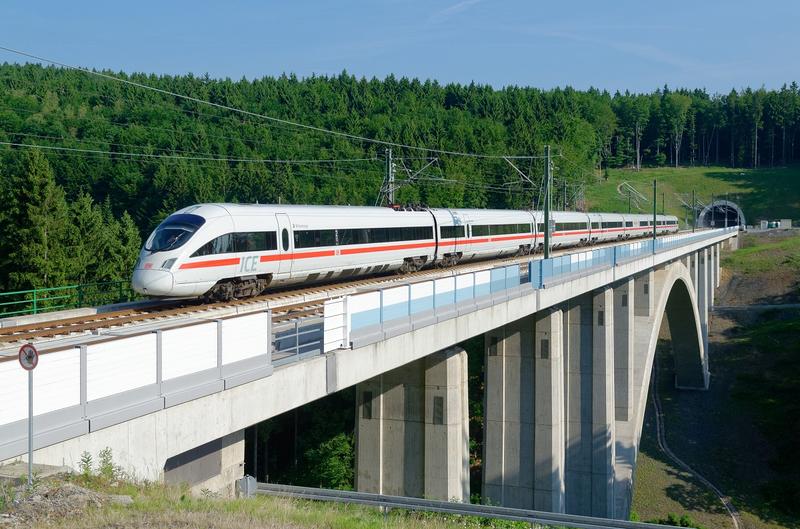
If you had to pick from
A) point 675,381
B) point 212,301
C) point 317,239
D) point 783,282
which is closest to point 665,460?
point 675,381

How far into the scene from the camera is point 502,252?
4234 cm

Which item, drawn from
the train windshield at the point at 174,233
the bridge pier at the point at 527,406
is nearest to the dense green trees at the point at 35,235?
the train windshield at the point at 174,233

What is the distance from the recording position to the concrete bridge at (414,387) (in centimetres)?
870

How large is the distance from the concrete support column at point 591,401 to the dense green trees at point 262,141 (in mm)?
30420

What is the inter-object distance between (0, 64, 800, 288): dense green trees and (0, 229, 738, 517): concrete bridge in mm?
31072

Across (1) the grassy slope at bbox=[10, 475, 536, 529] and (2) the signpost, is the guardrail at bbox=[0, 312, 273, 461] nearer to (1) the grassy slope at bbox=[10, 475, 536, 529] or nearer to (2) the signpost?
(2) the signpost

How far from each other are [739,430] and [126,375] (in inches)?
2071

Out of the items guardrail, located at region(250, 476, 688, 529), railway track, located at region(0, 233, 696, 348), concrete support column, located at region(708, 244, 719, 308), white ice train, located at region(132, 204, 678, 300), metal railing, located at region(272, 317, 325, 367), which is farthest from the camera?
concrete support column, located at region(708, 244, 719, 308)

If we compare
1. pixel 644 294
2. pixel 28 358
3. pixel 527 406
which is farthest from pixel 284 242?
pixel 644 294

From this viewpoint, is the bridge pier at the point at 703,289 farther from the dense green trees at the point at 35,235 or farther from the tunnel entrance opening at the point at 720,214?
the tunnel entrance opening at the point at 720,214

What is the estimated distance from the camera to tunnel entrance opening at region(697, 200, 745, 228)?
445ft

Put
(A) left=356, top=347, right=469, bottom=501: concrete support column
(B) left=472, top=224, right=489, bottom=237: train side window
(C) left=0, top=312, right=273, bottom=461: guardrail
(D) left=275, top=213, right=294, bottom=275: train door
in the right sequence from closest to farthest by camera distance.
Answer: (C) left=0, top=312, right=273, bottom=461: guardrail → (A) left=356, top=347, right=469, bottom=501: concrete support column → (D) left=275, top=213, right=294, bottom=275: train door → (B) left=472, top=224, right=489, bottom=237: train side window

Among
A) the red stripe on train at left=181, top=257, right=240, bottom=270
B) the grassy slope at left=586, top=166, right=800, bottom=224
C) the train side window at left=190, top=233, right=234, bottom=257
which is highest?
the grassy slope at left=586, top=166, right=800, bottom=224

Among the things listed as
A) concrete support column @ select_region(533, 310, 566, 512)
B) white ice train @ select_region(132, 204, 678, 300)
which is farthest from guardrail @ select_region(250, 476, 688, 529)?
concrete support column @ select_region(533, 310, 566, 512)
